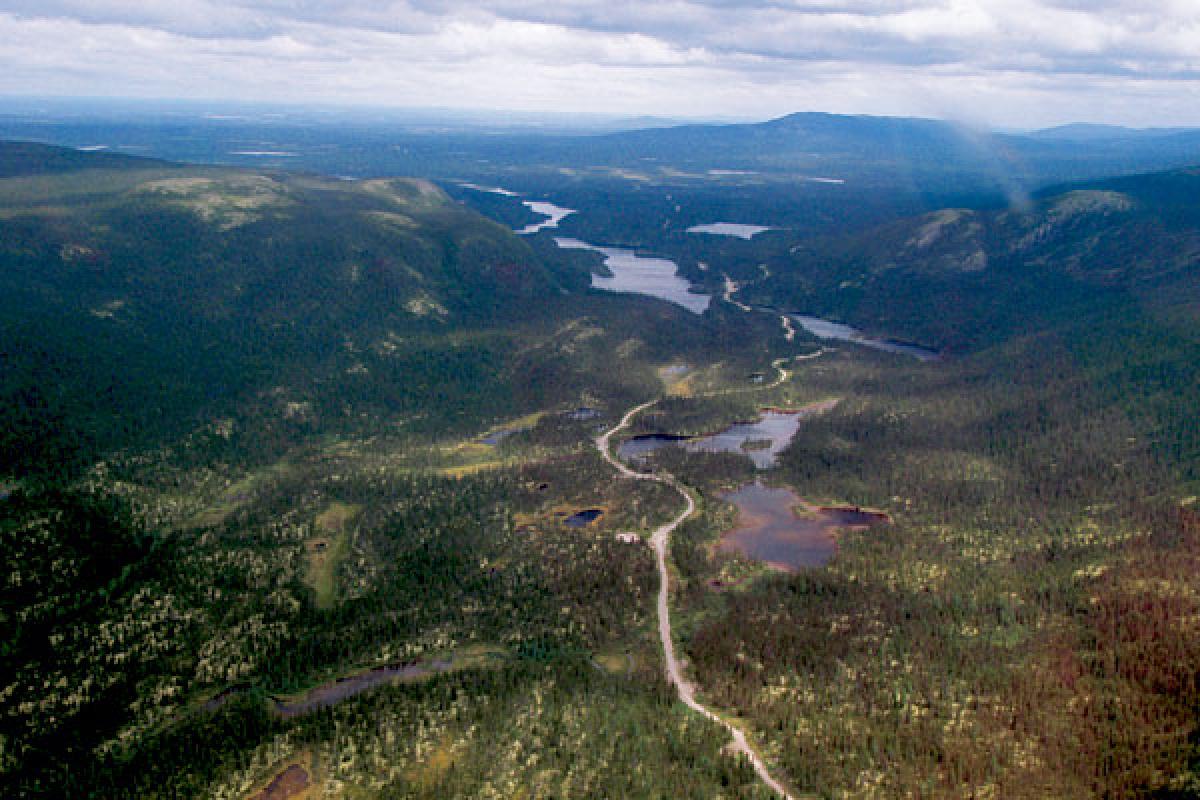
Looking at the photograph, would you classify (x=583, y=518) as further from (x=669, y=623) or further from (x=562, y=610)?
(x=669, y=623)

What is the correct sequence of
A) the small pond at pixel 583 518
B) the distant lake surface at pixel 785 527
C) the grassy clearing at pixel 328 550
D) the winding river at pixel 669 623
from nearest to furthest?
1. the winding river at pixel 669 623
2. the grassy clearing at pixel 328 550
3. the distant lake surface at pixel 785 527
4. the small pond at pixel 583 518

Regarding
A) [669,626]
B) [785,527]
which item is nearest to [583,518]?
[785,527]

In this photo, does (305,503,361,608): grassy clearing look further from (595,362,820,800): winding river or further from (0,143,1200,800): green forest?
(595,362,820,800): winding river

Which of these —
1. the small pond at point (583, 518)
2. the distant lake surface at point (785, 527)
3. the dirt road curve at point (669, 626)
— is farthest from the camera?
the small pond at point (583, 518)

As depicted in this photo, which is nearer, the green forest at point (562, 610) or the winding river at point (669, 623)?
the green forest at point (562, 610)

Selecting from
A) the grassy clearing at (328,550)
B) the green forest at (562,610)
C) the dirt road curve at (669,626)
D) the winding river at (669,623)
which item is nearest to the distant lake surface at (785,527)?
the green forest at (562,610)

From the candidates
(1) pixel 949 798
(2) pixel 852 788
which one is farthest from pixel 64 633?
(1) pixel 949 798

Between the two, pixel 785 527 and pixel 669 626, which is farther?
pixel 785 527

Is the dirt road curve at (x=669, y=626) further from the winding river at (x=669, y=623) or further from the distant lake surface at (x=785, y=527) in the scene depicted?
the distant lake surface at (x=785, y=527)

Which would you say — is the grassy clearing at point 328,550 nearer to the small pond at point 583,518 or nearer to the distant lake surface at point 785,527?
the small pond at point 583,518

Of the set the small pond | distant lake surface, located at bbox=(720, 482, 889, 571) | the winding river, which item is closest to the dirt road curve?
the winding river

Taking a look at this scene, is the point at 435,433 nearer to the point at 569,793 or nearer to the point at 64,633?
the point at 64,633
